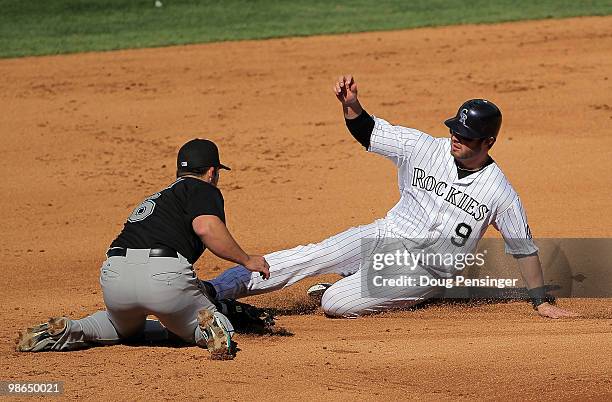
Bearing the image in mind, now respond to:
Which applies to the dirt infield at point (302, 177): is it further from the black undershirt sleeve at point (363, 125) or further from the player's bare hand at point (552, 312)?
the black undershirt sleeve at point (363, 125)

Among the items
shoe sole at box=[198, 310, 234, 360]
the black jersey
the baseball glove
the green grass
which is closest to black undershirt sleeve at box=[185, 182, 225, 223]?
the black jersey

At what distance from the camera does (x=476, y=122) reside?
6750 millimetres

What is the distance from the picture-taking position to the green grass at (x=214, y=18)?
15.6 m

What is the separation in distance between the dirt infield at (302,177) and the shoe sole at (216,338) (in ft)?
0.30

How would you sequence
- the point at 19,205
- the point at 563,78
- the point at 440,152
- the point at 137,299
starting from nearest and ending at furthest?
the point at 137,299 → the point at 440,152 → the point at 19,205 → the point at 563,78

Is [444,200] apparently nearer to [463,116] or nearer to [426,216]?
[426,216]

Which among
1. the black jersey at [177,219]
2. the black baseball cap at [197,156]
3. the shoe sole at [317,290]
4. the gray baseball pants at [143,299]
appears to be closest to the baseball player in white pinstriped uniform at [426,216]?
the shoe sole at [317,290]

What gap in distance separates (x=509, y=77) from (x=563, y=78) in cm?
64

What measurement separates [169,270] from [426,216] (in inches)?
73.2

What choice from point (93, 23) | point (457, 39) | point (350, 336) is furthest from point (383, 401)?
point (93, 23)

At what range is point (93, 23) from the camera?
16469 mm

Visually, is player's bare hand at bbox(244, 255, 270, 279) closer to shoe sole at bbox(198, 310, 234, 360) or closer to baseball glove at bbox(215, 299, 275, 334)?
shoe sole at bbox(198, 310, 234, 360)

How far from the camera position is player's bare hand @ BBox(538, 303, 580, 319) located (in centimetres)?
678

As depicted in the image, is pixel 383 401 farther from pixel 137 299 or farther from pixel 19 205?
pixel 19 205
